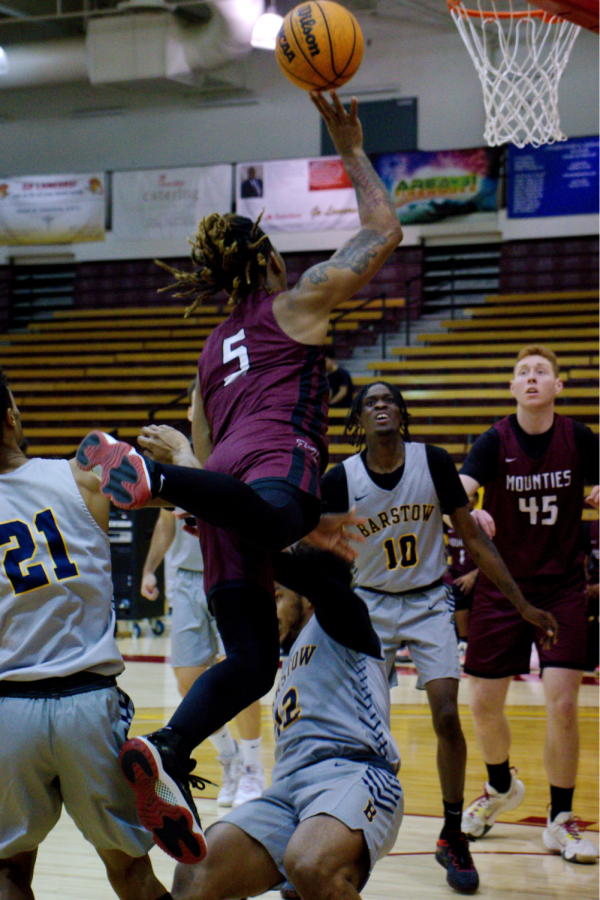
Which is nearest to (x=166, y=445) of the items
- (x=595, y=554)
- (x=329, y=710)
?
(x=329, y=710)

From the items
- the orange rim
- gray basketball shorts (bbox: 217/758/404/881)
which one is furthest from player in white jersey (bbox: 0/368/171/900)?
the orange rim

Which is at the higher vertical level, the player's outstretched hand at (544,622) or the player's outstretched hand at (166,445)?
the player's outstretched hand at (166,445)

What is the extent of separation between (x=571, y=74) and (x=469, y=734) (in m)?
13.0

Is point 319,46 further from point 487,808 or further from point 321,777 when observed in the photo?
point 487,808

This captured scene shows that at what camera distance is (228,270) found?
10.0 ft

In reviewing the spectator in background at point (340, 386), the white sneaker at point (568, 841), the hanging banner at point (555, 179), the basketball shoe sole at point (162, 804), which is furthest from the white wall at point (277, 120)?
the basketball shoe sole at point (162, 804)

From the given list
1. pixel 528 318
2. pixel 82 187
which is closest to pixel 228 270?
pixel 528 318

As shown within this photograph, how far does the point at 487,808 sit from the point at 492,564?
3.98ft

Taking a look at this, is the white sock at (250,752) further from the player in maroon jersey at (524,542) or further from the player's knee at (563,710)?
the player's knee at (563,710)

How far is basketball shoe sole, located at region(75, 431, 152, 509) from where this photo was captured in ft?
7.47

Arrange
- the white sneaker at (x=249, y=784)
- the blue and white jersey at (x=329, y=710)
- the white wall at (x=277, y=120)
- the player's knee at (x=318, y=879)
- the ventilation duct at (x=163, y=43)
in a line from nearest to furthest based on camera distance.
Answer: the player's knee at (x=318, y=879) < the blue and white jersey at (x=329, y=710) < the white sneaker at (x=249, y=784) < the ventilation duct at (x=163, y=43) < the white wall at (x=277, y=120)

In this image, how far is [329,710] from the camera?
2.65 metres

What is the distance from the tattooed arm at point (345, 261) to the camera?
9.43ft

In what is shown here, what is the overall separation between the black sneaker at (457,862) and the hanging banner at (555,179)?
1294 cm
